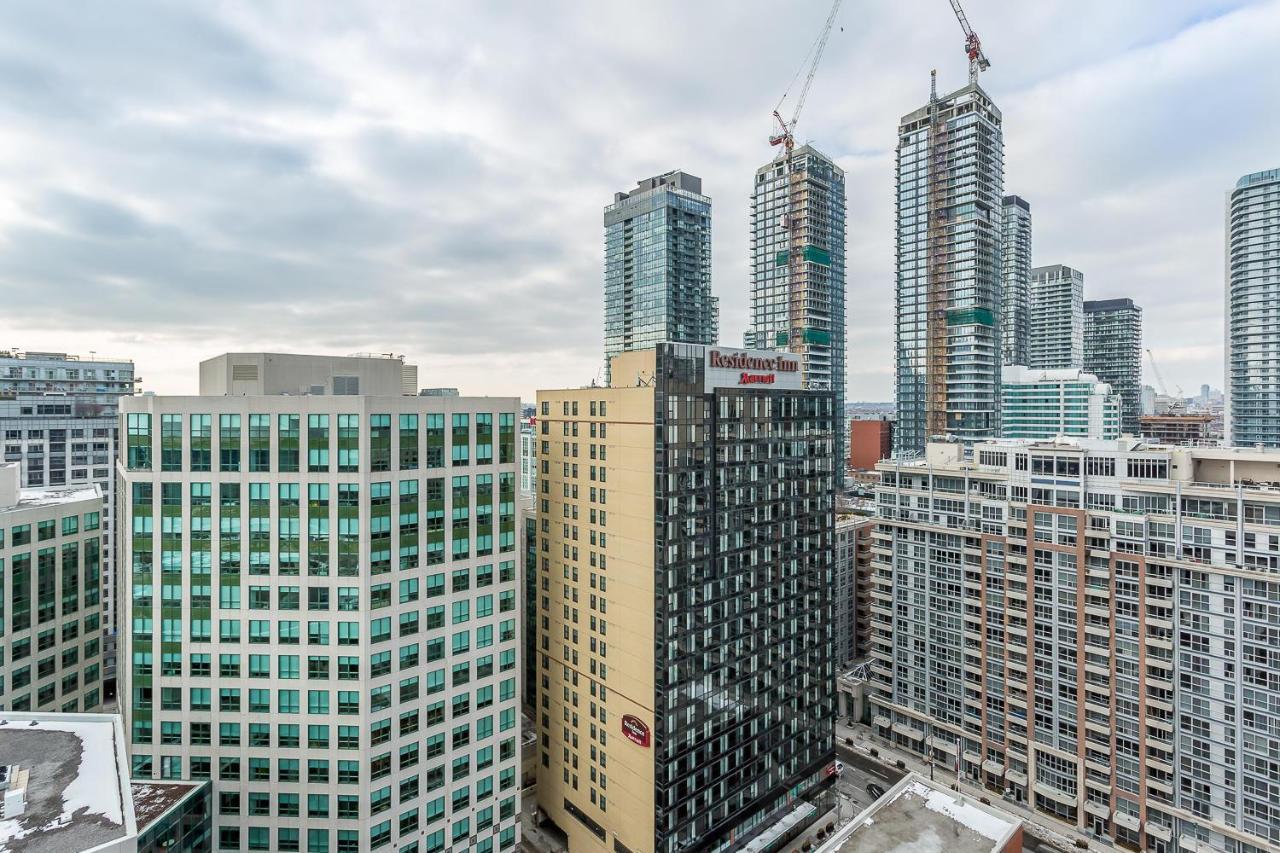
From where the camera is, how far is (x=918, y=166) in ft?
623

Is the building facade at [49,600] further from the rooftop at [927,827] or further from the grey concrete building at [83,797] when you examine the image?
the rooftop at [927,827]

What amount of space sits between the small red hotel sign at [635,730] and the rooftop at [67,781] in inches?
1828

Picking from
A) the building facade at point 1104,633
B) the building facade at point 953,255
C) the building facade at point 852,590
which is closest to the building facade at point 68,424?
the building facade at point 852,590

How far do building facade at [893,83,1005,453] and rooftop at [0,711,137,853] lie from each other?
195734 mm

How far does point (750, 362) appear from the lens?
7894 centimetres

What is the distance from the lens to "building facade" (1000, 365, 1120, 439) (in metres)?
174

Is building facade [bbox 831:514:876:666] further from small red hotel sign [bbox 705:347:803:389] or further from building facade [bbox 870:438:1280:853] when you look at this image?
small red hotel sign [bbox 705:347:803:389]

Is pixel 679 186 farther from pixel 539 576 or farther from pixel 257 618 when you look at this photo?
pixel 257 618

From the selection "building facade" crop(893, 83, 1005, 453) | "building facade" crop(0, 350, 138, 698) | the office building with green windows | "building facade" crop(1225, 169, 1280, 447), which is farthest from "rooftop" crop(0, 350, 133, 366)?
"building facade" crop(1225, 169, 1280, 447)

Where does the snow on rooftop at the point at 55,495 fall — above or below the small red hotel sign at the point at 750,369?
below

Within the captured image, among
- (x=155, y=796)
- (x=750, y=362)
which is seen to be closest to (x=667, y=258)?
(x=750, y=362)

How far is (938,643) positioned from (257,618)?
316ft

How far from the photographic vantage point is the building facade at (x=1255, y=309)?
181m

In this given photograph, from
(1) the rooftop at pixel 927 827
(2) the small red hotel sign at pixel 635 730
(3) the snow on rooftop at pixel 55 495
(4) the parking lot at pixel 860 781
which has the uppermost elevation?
(3) the snow on rooftop at pixel 55 495
